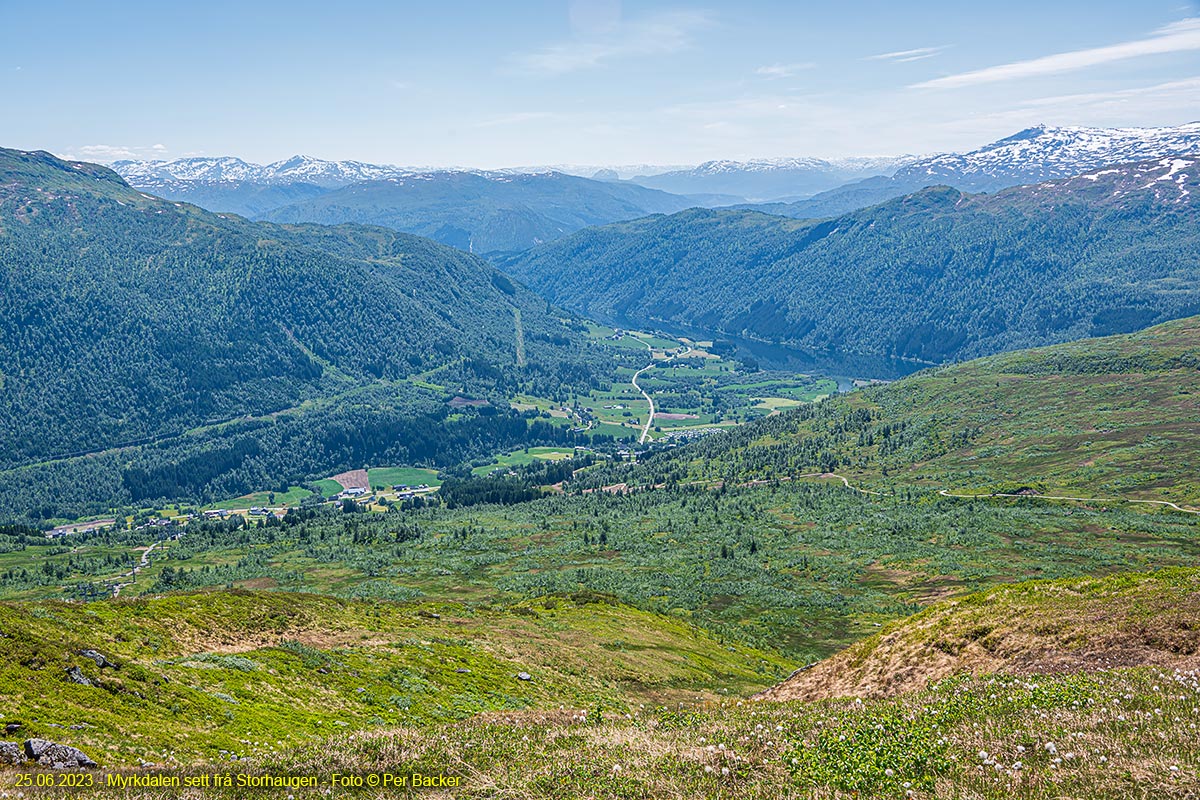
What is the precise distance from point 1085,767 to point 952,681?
14014mm

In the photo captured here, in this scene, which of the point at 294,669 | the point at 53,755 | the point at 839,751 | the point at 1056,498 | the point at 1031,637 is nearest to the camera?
the point at 839,751

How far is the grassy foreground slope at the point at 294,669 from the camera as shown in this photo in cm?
2759

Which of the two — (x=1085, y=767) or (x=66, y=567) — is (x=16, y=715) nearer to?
(x=1085, y=767)

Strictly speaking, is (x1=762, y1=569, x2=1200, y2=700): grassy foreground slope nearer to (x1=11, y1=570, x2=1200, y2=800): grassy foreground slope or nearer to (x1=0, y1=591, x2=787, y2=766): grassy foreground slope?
(x1=11, y1=570, x2=1200, y2=800): grassy foreground slope

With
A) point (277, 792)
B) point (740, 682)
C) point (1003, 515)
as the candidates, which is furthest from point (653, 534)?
point (277, 792)

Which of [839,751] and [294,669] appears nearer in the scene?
[839,751]

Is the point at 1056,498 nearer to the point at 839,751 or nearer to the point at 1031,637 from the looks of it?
the point at 1031,637

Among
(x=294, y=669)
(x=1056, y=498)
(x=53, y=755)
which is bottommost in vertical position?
(x=1056, y=498)

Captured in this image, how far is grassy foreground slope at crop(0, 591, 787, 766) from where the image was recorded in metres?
27.6

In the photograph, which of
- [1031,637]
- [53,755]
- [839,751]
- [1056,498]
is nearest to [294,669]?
[53,755]

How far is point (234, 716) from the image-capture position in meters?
31.1

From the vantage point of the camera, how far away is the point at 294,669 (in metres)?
39.8

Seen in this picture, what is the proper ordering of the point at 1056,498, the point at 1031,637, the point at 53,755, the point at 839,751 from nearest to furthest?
the point at 839,751, the point at 53,755, the point at 1031,637, the point at 1056,498

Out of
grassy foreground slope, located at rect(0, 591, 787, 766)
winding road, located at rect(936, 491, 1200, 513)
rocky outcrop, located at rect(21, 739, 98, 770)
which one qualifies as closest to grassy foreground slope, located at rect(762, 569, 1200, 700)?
grassy foreground slope, located at rect(0, 591, 787, 766)
